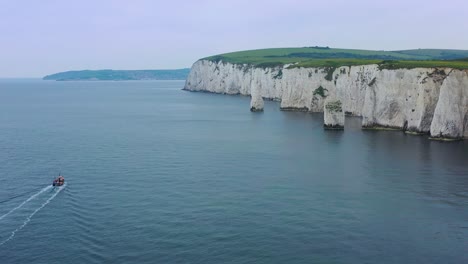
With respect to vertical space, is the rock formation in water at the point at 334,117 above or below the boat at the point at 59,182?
above

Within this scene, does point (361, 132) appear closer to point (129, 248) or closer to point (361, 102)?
point (361, 102)

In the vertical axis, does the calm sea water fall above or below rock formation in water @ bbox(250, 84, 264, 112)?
below

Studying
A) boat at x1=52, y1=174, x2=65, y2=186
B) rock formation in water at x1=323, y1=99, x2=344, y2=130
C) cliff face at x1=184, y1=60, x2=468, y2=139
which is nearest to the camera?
boat at x1=52, y1=174, x2=65, y2=186

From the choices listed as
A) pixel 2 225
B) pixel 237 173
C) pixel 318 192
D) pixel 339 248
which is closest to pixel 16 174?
pixel 2 225

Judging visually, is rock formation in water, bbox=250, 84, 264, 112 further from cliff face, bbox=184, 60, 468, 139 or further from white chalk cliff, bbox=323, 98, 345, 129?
white chalk cliff, bbox=323, 98, 345, 129

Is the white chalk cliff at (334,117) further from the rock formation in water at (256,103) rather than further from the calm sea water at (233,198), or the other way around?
the rock formation in water at (256,103)

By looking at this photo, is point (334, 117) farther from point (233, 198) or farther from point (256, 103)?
point (233, 198)

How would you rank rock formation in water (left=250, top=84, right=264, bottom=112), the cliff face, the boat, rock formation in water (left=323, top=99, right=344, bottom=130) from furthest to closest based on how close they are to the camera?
rock formation in water (left=250, top=84, right=264, bottom=112) < rock formation in water (left=323, top=99, right=344, bottom=130) < the cliff face < the boat

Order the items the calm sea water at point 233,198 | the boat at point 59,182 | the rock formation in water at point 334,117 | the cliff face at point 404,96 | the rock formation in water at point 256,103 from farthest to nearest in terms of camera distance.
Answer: the rock formation in water at point 256,103
the rock formation in water at point 334,117
the cliff face at point 404,96
the boat at point 59,182
the calm sea water at point 233,198

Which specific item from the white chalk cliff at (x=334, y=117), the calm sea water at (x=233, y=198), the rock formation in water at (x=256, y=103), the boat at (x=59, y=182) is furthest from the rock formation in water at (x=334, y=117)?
the boat at (x=59, y=182)

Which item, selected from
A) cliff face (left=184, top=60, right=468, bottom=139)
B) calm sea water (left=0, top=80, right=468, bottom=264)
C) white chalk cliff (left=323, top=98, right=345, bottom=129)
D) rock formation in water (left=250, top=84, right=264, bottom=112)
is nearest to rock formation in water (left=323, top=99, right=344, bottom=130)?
white chalk cliff (left=323, top=98, right=345, bottom=129)
